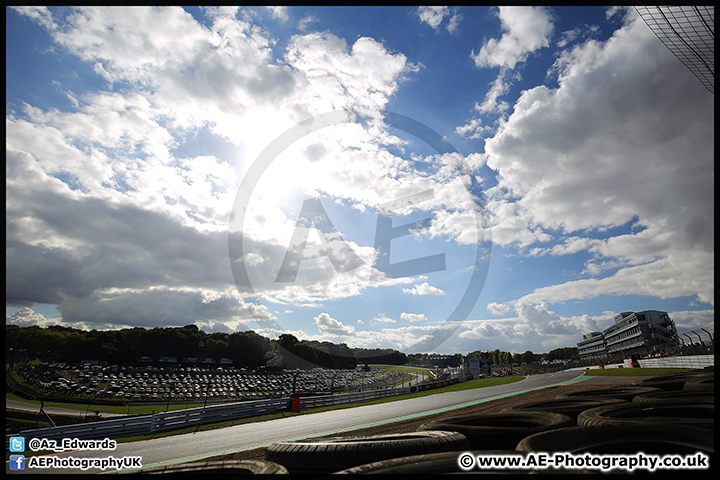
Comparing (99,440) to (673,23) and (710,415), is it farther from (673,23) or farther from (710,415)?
(673,23)

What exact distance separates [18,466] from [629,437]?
14783 millimetres

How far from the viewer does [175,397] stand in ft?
179

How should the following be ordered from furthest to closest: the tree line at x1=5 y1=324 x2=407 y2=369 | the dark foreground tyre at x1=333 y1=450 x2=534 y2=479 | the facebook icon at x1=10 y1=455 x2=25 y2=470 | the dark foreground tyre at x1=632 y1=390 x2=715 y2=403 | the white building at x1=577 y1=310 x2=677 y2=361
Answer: the tree line at x1=5 y1=324 x2=407 y2=369 → the white building at x1=577 y1=310 x2=677 y2=361 → the facebook icon at x1=10 y1=455 x2=25 y2=470 → the dark foreground tyre at x1=632 y1=390 x2=715 y2=403 → the dark foreground tyre at x1=333 y1=450 x2=534 y2=479

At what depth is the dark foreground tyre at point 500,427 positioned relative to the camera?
6172mm

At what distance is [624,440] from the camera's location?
448cm

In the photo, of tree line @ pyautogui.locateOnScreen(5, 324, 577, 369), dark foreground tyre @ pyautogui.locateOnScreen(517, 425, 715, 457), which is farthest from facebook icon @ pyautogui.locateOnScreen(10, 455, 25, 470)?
tree line @ pyautogui.locateOnScreen(5, 324, 577, 369)

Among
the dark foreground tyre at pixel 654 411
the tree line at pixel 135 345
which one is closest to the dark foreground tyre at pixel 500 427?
the dark foreground tyre at pixel 654 411

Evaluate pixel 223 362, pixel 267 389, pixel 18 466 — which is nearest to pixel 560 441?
pixel 18 466

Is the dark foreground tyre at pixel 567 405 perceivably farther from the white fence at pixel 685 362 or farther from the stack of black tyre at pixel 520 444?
the white fence at pixel 685 362

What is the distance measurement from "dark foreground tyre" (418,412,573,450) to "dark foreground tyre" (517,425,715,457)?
1.53 m

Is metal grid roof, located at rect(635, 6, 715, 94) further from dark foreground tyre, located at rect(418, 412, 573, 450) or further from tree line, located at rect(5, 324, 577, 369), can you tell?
tree line, located at rect(5, 324, 577, 369)

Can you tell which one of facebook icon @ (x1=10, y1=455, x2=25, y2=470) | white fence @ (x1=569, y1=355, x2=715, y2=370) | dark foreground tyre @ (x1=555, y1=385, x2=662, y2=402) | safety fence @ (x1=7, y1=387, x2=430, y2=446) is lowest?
white fence @ (x1=569, y1=355, x2=715, y2=370)

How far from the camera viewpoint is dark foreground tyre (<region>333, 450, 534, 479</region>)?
3.85m

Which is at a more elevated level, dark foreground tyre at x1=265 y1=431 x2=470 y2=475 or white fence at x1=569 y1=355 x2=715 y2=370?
dark foreground tyre at x1=265 y1=431 x2=470 y2=475
